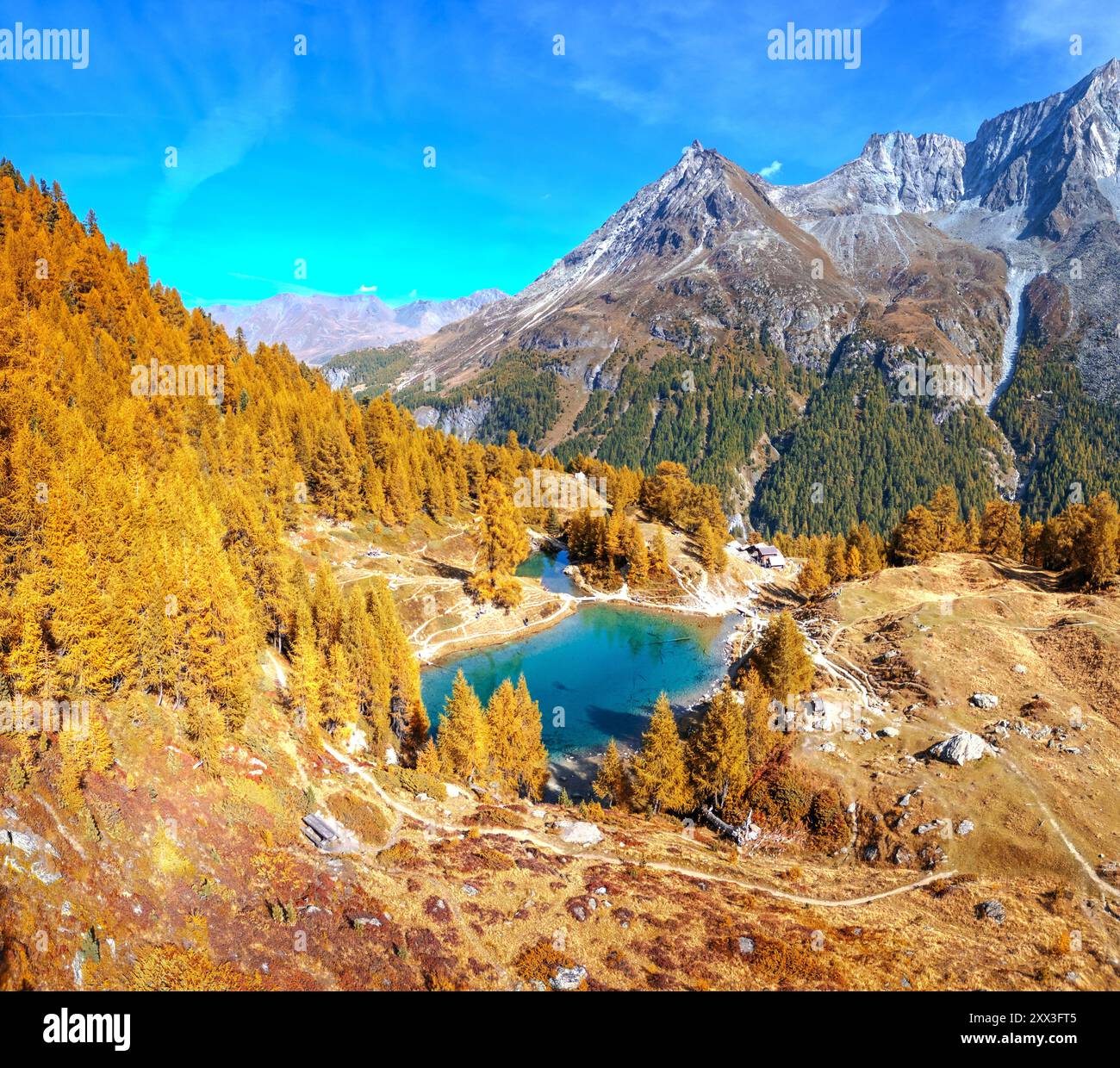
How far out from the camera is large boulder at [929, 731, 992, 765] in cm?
4819

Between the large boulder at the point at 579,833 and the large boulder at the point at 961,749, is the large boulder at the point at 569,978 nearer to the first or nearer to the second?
the large boulder at the point at 579,833

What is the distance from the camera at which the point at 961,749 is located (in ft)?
159

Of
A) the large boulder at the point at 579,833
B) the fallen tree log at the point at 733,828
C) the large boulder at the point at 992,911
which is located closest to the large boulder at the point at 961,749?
the large boulder at the point at 992,911

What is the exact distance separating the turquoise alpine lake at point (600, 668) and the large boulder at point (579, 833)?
19769 millimetres

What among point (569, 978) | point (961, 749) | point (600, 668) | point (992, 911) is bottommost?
point (992, 911)

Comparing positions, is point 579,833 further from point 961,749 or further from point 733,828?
point 961,749

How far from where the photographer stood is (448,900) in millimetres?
29516

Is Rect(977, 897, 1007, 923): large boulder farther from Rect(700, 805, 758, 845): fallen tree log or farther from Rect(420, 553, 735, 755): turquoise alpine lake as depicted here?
Rect(420, 553, 735, 755): turquoise alpine lake

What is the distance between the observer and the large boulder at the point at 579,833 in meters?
40.0

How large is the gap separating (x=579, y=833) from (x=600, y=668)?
41959 mm

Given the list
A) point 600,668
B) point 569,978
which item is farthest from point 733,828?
point 600,668

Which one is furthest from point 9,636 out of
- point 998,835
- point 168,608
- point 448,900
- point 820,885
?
point 998,835
